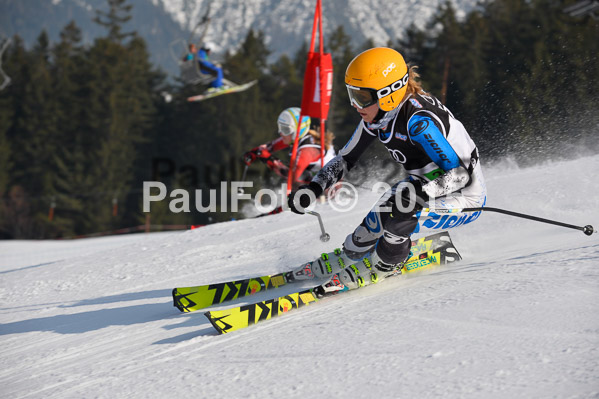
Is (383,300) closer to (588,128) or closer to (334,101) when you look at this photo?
(588,128)

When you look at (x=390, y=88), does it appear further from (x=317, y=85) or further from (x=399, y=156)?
(x=317, y=85)

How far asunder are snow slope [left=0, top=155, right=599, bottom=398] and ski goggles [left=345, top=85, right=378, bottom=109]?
4.25 ft

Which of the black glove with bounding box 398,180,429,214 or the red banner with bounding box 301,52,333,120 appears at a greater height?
the red banner with bounding box 301,52,333,120

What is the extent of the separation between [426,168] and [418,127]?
0.36 metres

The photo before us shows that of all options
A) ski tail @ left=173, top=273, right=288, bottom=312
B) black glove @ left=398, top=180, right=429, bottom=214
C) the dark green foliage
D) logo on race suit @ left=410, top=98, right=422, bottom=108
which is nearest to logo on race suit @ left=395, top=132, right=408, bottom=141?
logo on race suit @ left=410, top=98, right=422, bottom=108

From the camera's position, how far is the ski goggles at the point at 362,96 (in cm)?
393

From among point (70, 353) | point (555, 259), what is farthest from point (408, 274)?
point (70, 353)

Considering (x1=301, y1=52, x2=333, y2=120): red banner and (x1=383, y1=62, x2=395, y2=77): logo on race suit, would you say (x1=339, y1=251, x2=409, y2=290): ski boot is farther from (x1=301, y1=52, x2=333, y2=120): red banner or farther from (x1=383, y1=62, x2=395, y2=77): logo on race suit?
(x1=301, y1=52, x2=333, y2=120): red banner

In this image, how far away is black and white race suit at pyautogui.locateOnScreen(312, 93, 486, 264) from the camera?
381 cm

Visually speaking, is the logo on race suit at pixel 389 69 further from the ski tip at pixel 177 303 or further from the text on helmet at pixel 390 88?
the ski tip at pixel 177 303

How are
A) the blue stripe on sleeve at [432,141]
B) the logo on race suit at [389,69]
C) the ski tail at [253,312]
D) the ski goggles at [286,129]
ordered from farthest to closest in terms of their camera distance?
the ski goggles at [286,129] < the logo on race suit at [389,69] < the blue stripe on sleeve at [432,141] < the ski tail at [253,312]

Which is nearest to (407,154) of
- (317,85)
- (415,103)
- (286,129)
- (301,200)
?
Result: (415,103)

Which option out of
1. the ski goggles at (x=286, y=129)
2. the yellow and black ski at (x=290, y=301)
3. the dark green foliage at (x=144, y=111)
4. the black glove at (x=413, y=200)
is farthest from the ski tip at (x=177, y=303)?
the dark green foliage at (x=144, y=111)

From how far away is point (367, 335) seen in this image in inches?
119
